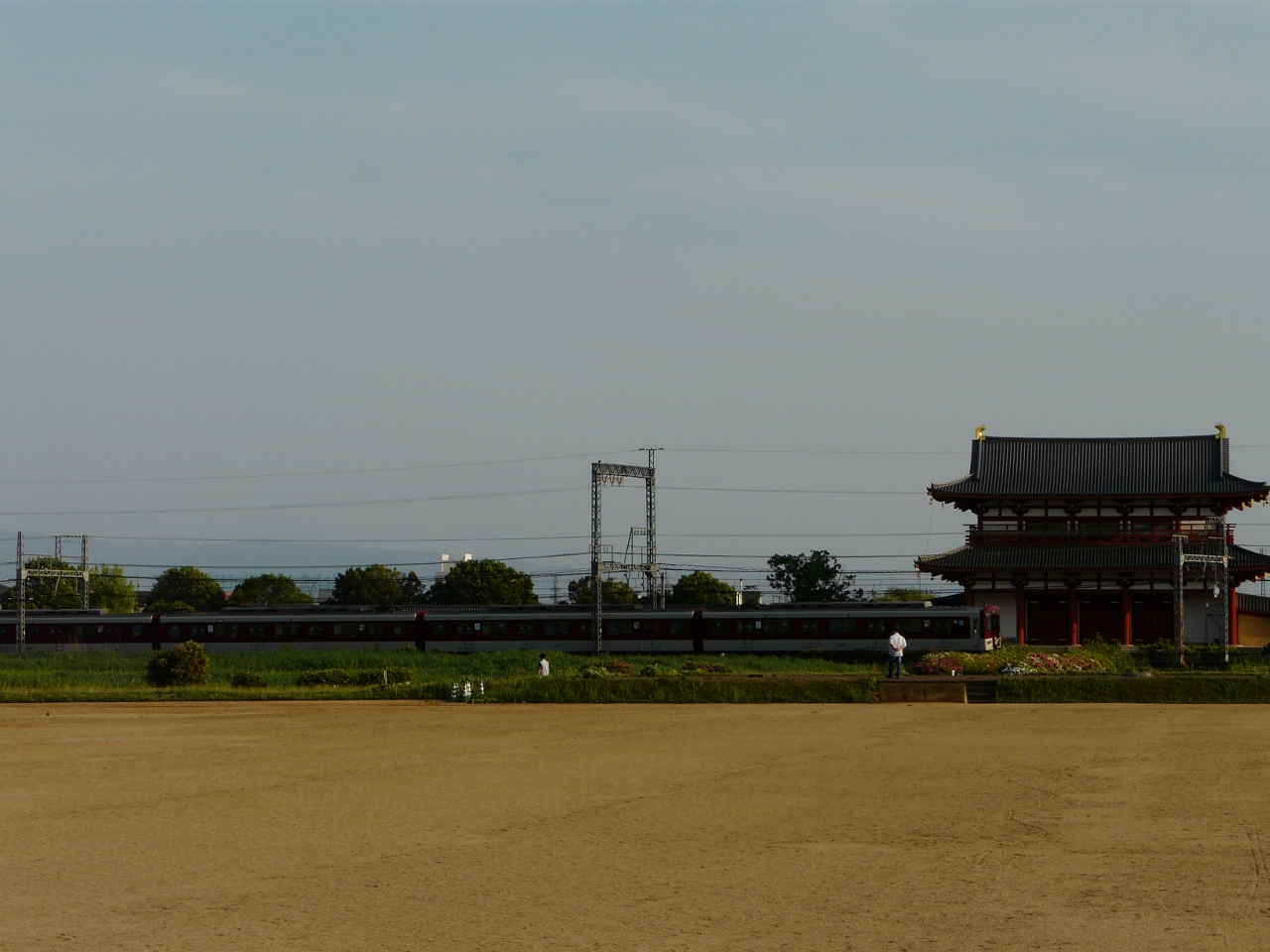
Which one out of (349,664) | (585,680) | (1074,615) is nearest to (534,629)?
(349,664)

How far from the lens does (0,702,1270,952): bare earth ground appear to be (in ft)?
36.1

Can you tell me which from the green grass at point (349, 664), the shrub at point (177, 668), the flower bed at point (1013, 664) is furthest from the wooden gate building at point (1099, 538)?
the shrub at point (177, 668)

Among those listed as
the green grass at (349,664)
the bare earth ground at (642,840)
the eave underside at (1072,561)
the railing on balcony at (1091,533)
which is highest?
the railing on balcony at (1091,533)

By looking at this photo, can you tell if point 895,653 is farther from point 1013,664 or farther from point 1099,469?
point 1099,469

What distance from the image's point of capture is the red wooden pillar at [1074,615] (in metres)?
58.6

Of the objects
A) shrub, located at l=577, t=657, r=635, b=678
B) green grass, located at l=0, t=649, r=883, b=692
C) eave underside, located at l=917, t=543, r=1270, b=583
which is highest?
eave underside, located at l=917, t=543, r=1270, b=583

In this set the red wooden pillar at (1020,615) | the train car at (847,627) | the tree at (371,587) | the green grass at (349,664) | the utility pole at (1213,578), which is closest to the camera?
the green grass at (349,664)

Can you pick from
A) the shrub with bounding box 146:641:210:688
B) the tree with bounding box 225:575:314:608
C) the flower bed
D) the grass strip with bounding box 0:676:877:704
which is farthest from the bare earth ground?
the tree with bounding box 225:575:314:608

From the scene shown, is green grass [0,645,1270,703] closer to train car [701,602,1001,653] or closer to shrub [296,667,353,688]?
shrub [296,667,353,688]

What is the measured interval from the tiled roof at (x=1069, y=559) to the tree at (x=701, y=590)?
30.4 metres

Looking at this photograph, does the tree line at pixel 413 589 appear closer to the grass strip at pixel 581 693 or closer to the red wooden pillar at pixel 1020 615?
the red wooden pillar at pixel 1020 615

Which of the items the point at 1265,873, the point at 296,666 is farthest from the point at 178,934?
the point at 296,666

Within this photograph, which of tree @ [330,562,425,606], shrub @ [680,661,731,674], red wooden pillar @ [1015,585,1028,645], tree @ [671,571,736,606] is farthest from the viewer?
tree @ [330,562,425,606]

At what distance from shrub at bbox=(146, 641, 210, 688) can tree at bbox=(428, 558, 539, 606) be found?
163ft
